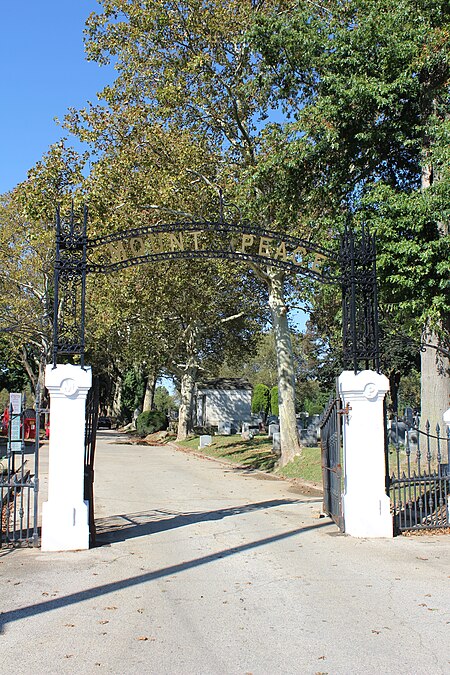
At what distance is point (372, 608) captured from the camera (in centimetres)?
690

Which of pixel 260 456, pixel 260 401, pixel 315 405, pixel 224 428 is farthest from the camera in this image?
pixel 315 405

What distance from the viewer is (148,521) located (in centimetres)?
1244

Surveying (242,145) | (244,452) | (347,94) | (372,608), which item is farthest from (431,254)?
(244,452)

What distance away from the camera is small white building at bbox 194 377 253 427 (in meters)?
59.9

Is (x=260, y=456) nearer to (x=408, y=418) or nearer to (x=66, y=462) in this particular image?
(x=408, y=418)

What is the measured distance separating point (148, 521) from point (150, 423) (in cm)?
3889

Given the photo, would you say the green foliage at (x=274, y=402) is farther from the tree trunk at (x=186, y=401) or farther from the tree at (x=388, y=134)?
the tree at (x=388, y=134)

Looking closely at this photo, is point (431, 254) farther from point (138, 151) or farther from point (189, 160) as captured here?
point (138, 151)

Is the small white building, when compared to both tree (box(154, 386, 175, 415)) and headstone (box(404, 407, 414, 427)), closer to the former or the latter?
tree (box(154, 386, 175, 415))

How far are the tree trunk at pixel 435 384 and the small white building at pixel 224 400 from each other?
44232mm

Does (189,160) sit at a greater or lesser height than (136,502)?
greater

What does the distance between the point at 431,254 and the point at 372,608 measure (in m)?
7.49

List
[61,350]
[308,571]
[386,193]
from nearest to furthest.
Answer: [308,571]
[61,350]
[386,193]

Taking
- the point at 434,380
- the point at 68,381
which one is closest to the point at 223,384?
the point at 434,380
